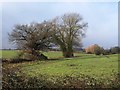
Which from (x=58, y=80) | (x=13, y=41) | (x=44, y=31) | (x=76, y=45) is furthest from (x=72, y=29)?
(x=58, y=80)

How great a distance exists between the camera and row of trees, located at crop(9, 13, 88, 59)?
113 feet

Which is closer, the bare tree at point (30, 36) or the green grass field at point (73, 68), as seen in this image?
the green grass field at point (73, 68)

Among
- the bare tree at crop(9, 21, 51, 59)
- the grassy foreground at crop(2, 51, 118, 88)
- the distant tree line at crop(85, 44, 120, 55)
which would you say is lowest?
the grassy foreground at crop(2, 51, 118, 88)

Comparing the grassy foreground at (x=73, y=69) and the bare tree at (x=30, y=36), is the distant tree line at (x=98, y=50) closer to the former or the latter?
the bare tree at (x=30, y=36)

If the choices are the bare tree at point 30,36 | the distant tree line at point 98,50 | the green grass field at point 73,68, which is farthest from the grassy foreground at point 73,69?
the distant tree line at point 98,50

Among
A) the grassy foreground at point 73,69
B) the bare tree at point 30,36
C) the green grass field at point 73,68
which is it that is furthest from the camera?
the bare tree at point 30,36

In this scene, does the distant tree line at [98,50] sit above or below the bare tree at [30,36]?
below

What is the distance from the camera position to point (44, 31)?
35.4 m

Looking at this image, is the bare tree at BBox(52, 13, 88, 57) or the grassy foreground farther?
the bare tree at BBox(52, 13, 88, 57)

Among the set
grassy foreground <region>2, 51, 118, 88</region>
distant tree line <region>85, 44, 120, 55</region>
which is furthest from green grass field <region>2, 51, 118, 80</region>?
distant tree line <region>85, 44, 120, 55</region>

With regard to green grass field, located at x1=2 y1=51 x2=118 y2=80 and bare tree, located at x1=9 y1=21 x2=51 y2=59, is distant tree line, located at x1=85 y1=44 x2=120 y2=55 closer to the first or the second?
bare tree, located at x1=9 y1=21 x2=51 y2=59

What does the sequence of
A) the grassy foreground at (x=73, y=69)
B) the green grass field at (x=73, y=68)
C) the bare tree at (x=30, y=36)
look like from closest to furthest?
1. the grassy foreground at (x=73, y=69)
2. the green grass field at (x=73, y=68)
3. the bare tree at (x=30, y=36)

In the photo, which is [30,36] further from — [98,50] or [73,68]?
[73,68]

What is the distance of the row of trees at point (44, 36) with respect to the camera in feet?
113
